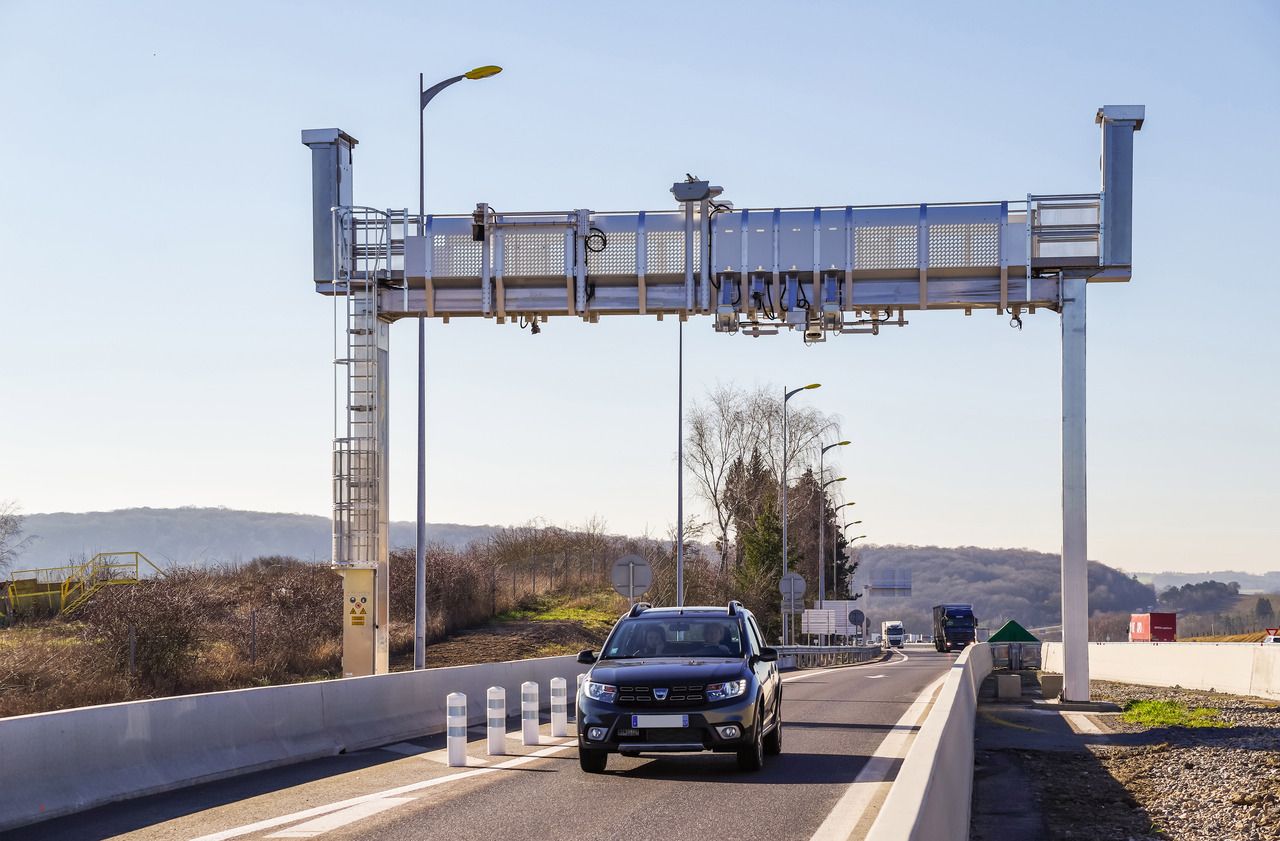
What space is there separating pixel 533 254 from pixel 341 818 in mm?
15976

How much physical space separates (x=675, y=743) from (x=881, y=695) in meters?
16.4

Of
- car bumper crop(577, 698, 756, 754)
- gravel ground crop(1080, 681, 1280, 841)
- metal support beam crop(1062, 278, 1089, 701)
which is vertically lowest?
gravel ground crop(1080, 681, 1280, 841)

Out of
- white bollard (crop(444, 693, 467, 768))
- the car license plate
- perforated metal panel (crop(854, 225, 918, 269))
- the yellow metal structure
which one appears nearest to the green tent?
the yellow metal structure

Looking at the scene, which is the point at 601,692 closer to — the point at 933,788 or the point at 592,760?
the point at 592,760

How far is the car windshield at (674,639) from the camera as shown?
15859 millimetres

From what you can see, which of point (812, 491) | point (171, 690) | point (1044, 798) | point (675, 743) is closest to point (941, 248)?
point (1044, 798)

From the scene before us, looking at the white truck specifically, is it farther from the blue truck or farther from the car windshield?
the car windshield

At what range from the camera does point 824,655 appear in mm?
63875

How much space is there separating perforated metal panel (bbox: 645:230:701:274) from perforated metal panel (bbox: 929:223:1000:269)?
155 inches

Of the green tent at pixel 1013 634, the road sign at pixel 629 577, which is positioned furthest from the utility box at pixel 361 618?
the green tent at pixel 1013 634

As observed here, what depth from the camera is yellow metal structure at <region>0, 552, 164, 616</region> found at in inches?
1688

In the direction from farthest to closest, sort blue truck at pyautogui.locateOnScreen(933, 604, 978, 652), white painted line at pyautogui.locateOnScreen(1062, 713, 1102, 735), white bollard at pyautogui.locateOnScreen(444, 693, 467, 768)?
blue truck at pyautogui.locateOnScreen(933, 604, 978, 652)
white painted line at pyautogui.locateOnScreen(1062, 713, 1102, 735)
white bollard at pyautogui.locateOnScreen(444, 693, 467, 768)

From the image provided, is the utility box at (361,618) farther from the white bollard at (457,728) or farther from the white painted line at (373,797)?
the white bollard at (457,728)

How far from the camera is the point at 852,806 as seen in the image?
488 inches
